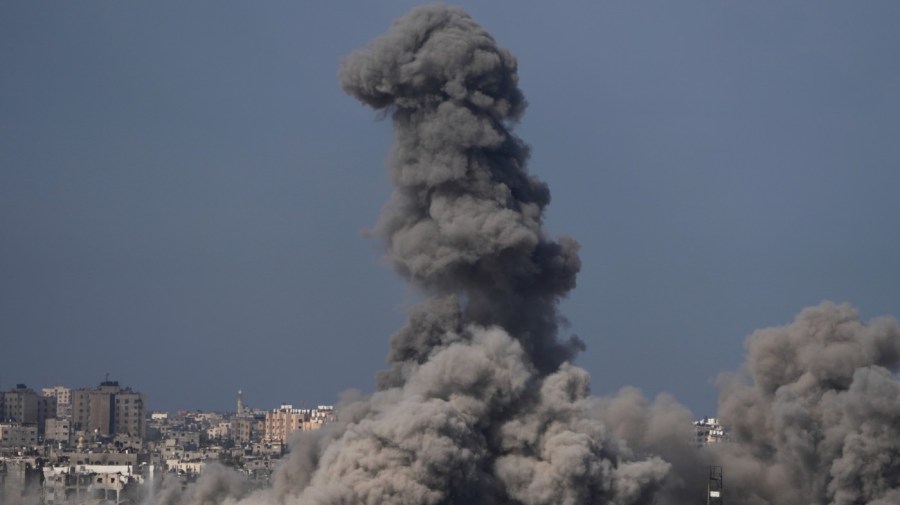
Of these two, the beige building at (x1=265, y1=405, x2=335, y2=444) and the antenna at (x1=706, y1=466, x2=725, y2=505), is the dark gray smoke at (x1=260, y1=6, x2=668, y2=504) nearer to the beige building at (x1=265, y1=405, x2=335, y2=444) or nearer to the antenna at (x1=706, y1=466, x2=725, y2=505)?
the antenna at (x1=706, y1=466, x2=725, y2=505)

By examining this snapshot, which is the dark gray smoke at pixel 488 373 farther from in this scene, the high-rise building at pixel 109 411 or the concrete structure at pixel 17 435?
the high-rise building at pixel 109 411

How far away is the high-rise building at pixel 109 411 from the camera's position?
13900cm

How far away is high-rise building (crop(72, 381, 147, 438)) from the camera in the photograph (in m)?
139

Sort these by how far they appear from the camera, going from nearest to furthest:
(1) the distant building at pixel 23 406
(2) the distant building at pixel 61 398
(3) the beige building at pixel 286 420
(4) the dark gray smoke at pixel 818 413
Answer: (4) the dark gray smoke at pixel 818 413 → (3) the beige building at pixel 286 420 → (1) the distant building at pixel 23 406 → (2) the distant building at pixel 61 398

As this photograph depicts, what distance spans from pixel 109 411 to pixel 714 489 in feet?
308

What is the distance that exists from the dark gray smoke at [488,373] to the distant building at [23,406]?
93973 millimetres

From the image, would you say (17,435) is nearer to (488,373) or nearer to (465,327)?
(465,327)

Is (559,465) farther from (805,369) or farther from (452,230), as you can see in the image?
(805,369)

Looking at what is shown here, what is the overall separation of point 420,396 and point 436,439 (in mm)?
1885

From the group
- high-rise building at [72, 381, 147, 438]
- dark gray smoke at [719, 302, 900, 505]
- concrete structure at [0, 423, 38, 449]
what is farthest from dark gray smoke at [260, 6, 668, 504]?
high-rise building at [72, 381, 147, 438]

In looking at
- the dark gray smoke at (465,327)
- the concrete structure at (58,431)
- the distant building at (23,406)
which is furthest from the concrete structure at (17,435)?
the dark gray smoke at (465,327)

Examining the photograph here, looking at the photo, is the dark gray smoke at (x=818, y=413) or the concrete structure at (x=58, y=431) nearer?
the dark gray smoke at (x=818, y=413)

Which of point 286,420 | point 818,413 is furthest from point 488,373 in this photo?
point 286,420

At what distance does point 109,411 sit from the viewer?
5517 inches
